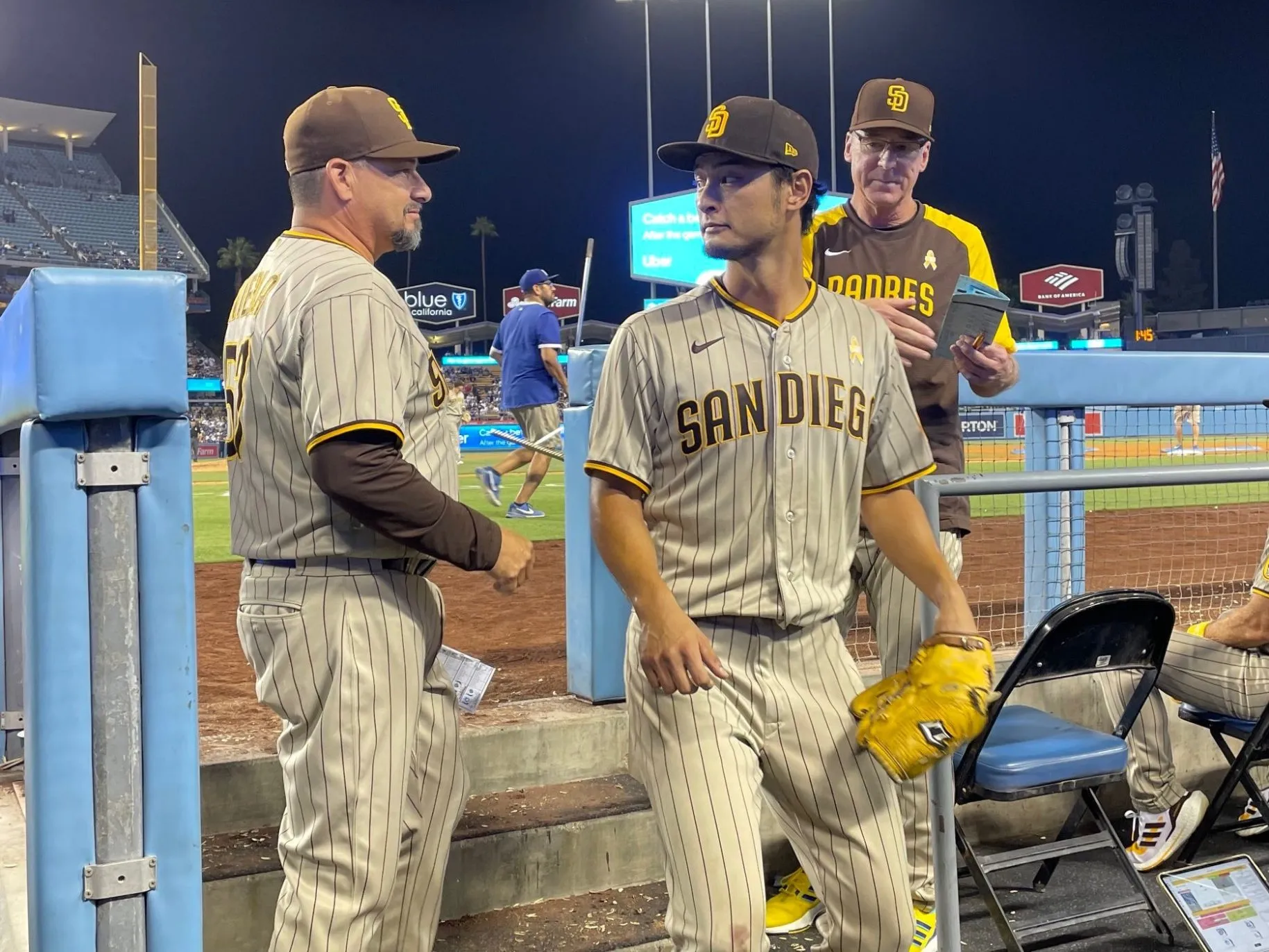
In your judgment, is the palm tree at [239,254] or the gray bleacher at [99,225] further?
the palm tree at [239,254]

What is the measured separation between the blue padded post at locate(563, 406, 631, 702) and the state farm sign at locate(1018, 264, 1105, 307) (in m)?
48.4

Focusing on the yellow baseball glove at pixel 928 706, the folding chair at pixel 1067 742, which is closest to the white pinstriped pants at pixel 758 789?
the yellow baseball glove at pixel 928 706

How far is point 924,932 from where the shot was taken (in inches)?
110

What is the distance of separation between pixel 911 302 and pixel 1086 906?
1799 millimetres

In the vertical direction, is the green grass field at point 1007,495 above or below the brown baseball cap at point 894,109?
below

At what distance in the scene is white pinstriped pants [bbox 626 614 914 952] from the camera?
1959mm

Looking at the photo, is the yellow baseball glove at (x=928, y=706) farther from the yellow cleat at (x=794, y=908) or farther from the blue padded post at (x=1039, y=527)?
the blue padded post at (x=1039, y=527)

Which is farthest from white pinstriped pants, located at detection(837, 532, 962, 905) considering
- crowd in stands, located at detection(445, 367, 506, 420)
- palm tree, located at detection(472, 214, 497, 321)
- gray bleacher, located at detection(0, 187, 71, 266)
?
palm tree, located at detection(472, 214, 497, 321)

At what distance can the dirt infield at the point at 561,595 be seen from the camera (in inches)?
152

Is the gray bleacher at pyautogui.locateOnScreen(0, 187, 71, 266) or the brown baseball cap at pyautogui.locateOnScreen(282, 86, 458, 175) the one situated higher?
the gray bleacher at pyautogui.locateOnScreen(0, 187, 71, 266)

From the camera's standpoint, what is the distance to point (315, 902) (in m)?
1.97

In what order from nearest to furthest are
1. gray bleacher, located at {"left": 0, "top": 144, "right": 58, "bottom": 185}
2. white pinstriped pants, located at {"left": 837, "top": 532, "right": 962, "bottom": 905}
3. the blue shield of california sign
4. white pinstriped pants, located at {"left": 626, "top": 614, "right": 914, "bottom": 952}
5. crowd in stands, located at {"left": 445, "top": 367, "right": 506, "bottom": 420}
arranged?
white pinstriped pants, located at {"left": 626, "top": 614, "right": 914, "bottom": 952} → white pinstriped pants, located at {"left": 837, "top": 532, "right": 962, "bottom": 905} → crowd in stands, located at {"left": 445, "top": 367, "right": 506, "bottom": 420} → gray bleacher, located at {"left": 0, "top": 144, "right": 58, "bottom": 185} → the blue shield of california sign

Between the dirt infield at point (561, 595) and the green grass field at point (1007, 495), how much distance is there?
0.89 feet

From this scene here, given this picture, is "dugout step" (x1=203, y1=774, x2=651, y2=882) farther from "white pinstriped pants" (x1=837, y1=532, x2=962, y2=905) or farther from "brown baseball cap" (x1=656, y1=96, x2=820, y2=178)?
"brown baseball cap" (x1=656, y1=96, x2=820, y2=178)
